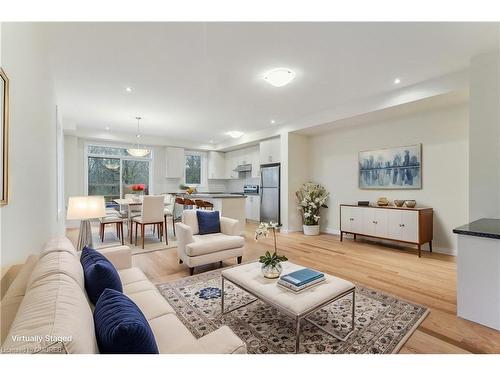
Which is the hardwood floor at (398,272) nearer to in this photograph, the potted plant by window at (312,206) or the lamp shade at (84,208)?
the potted plant by window at (312,206)

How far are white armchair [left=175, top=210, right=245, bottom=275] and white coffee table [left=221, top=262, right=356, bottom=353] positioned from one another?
100 cm

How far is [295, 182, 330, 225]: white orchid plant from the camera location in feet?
17.8

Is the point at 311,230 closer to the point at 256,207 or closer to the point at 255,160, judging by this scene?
the point at 256,207

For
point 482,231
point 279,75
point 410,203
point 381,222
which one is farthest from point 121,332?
point 410,203

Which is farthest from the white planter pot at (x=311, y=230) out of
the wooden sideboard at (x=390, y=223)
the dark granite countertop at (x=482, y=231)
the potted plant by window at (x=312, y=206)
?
the dark granite countertop at (x=482, y=231)

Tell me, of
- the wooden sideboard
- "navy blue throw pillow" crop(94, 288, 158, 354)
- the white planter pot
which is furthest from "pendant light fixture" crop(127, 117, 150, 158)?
"navy blue throw pillow" crop(94, 288, 158, 354)

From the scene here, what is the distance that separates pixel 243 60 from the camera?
2824 millimetres

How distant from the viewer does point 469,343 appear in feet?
5.65

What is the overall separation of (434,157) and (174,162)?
6.56 metres

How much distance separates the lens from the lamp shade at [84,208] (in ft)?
7.95

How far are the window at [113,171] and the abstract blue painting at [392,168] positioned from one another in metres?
6.12
